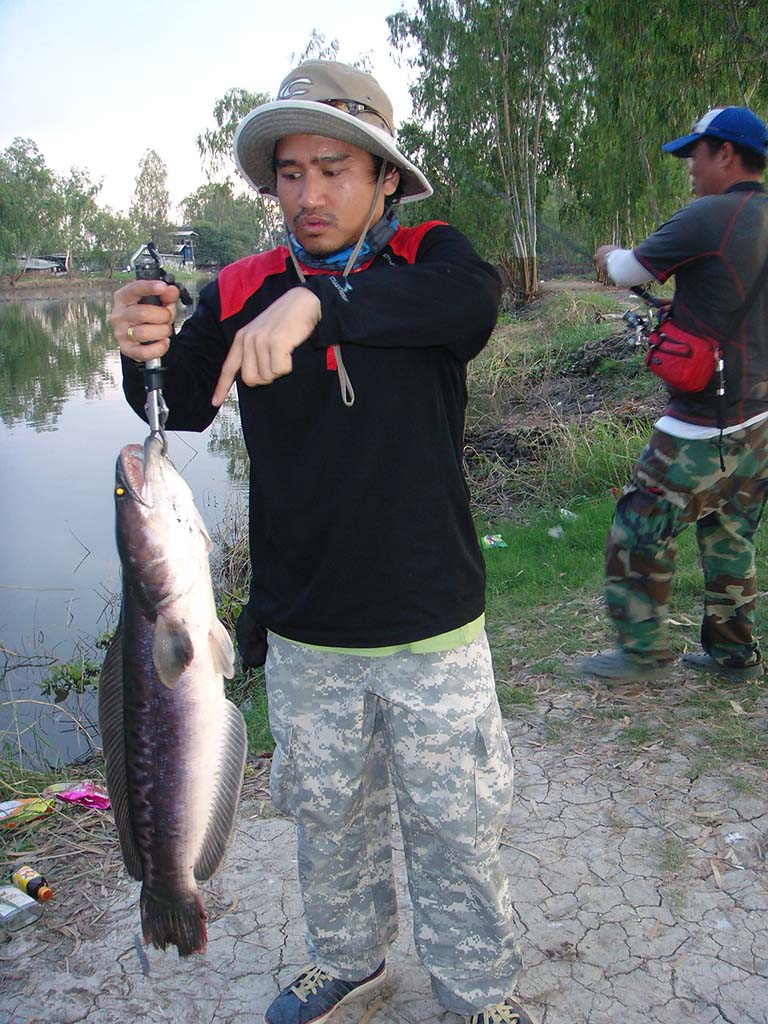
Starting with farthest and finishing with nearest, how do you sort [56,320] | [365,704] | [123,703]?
[56,320] < [365,704] < [123,703]

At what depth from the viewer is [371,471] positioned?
2053 millimetres

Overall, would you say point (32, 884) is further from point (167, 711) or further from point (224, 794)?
point (167, 711)

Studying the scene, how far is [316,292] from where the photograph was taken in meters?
1.73

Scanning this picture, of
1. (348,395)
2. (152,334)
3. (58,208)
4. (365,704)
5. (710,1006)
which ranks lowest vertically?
(710,1006)

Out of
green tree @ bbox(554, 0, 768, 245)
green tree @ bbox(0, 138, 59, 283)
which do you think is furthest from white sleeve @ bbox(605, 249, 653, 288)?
green tree @ bbox(0, 138, 59, 283)

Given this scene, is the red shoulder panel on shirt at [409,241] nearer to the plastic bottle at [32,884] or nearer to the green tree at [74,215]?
the plastic bottle at [32,884]

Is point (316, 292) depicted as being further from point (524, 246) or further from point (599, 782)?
point (524, 246)

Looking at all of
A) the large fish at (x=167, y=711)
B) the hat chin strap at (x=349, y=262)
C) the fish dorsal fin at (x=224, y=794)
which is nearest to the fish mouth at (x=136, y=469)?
the large fish at (x=167, y=711)

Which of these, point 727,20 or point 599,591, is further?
point 727,20

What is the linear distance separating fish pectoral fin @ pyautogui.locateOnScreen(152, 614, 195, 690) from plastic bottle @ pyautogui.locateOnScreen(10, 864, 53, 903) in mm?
1800

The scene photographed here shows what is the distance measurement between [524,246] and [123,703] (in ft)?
91.1

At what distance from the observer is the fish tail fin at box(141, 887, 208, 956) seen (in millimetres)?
1932

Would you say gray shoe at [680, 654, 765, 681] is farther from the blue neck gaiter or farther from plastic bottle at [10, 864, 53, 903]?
plastic bottle at [10, 864, 53, 903]

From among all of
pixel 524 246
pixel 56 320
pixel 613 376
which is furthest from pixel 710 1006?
pixel 56 320
